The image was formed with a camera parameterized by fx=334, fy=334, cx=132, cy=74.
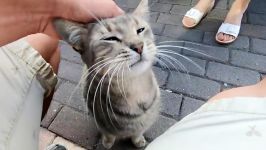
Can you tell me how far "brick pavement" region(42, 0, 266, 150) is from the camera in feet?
4.98

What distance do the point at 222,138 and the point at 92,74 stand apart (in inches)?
28.3

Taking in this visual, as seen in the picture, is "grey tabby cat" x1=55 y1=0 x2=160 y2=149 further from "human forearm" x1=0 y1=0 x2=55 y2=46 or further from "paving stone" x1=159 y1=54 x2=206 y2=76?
"paving stone" x1=159 y1=54 x2=206 y2=76

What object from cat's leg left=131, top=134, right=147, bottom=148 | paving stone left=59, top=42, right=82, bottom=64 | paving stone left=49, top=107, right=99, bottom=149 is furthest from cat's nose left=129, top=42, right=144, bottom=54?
paving stone left=59, top=42, right=82, bottom=64

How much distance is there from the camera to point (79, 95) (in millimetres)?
1693

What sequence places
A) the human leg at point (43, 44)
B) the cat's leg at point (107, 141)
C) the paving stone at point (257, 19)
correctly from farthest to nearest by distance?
the paving stone at point (257, 19) < the cat's leg at point (107, 141) < the human leg at point (43, 44)

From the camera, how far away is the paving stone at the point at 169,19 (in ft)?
7.12

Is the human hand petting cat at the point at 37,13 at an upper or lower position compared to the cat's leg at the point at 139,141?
upper

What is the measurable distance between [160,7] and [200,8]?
297 millimetres

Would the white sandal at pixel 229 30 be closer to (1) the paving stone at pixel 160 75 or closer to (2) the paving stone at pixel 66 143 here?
(1) the paving stone at pixel 160 75

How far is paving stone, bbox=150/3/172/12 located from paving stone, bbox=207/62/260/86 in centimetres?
65

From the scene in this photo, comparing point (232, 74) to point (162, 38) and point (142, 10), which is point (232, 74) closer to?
point (162, 38)

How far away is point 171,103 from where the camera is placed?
1.62 metres

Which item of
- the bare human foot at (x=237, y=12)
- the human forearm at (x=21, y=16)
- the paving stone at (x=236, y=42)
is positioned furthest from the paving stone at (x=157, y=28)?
Result: the human forearm at (x=21, y=16)

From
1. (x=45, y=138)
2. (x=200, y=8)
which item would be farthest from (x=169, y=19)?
(x=45, y=138)
